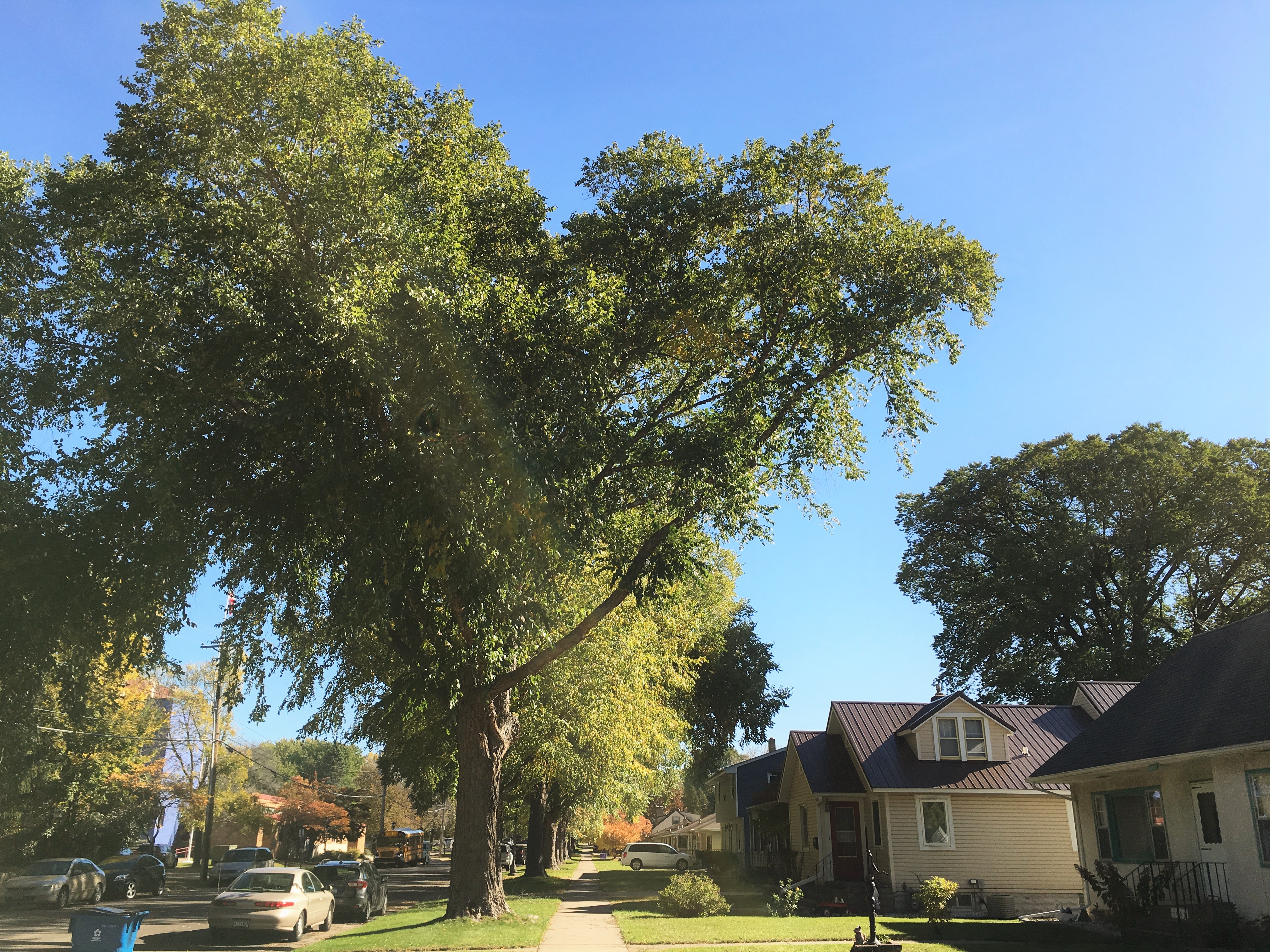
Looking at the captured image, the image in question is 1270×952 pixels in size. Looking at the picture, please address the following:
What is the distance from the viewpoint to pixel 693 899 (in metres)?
21.4

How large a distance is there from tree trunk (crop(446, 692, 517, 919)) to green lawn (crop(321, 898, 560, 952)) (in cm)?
39

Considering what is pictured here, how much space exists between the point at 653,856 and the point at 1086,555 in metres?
29.4

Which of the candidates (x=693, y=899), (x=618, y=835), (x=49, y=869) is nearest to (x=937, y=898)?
(x=693, y=899)

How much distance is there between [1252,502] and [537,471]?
3841 centimetres

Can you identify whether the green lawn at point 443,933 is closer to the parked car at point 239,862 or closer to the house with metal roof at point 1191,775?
the house with metal roof at point 1191,775

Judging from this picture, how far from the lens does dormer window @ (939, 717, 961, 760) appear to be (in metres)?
27.7

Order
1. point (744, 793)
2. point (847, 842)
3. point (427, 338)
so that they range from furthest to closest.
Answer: point (744, 793) → point (847, 842) → point (427, 338)

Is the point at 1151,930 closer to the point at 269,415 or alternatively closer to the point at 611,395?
the point at 611,395

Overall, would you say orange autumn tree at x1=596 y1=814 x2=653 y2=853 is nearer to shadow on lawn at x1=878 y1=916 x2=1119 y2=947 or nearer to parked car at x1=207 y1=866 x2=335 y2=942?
shadow on lawn at x1=878 y1=916 x2=1119 y2=947

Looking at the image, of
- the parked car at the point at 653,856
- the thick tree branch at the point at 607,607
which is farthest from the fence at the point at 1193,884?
the parked car at the point at 653,856

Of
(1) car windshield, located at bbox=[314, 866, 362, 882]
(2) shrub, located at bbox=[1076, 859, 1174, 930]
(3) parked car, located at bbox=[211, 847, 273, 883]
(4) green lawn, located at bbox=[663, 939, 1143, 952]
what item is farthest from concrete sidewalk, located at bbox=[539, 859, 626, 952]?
(3) parked car, located at bbox=[211, 847, 273, 883]

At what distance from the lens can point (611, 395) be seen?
53.4 feet

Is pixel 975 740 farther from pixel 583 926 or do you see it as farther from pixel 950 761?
pixel 583 926

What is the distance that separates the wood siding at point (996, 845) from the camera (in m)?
25.8
